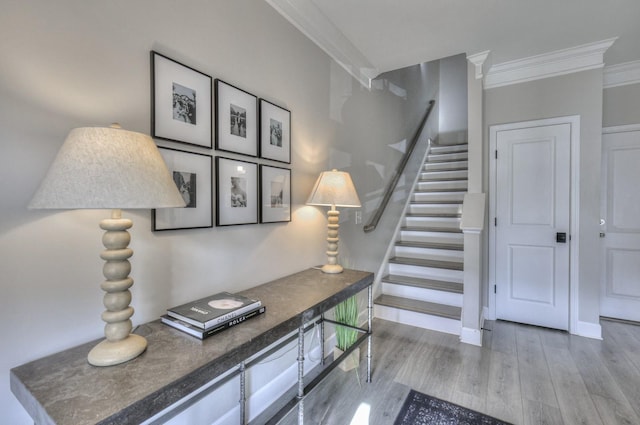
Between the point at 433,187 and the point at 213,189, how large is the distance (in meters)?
3.80

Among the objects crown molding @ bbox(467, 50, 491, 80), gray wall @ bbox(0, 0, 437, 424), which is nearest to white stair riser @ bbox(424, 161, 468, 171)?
crown molding @ bbox(467, 50, 491, 80)

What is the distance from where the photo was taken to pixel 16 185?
2.91 ft

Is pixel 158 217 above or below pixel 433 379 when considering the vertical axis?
above

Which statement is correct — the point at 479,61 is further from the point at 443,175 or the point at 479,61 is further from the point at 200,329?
the point at 200,329

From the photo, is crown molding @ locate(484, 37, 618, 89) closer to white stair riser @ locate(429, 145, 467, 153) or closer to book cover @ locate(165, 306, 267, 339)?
A: white stair riser @ locate(429, 145, 467, 153)

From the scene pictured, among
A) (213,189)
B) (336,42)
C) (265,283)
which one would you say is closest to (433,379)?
(265,283)

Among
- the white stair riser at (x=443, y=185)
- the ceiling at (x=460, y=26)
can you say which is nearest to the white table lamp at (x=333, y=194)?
the ceiling at (x=460, y=26)

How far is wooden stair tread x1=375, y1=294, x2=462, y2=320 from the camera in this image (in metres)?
2.77

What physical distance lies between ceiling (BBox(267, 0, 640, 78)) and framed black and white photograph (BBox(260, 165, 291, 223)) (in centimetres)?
103

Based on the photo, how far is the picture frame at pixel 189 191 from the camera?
4.07ft

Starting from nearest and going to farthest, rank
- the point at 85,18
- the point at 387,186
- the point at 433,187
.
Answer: the point at 85,18
the point at 387,186
the point at 433,187

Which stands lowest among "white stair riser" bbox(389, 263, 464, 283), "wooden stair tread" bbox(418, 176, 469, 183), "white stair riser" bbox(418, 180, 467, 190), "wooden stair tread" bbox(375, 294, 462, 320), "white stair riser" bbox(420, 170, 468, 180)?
"wooden stair tread" bbox(375, 294, 462, 320)

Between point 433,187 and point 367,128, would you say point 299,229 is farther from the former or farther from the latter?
point 433,187

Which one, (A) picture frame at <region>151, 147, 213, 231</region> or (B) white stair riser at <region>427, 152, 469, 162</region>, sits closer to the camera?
(A) picture frame at <region>151, 147, 213, 231</region>
